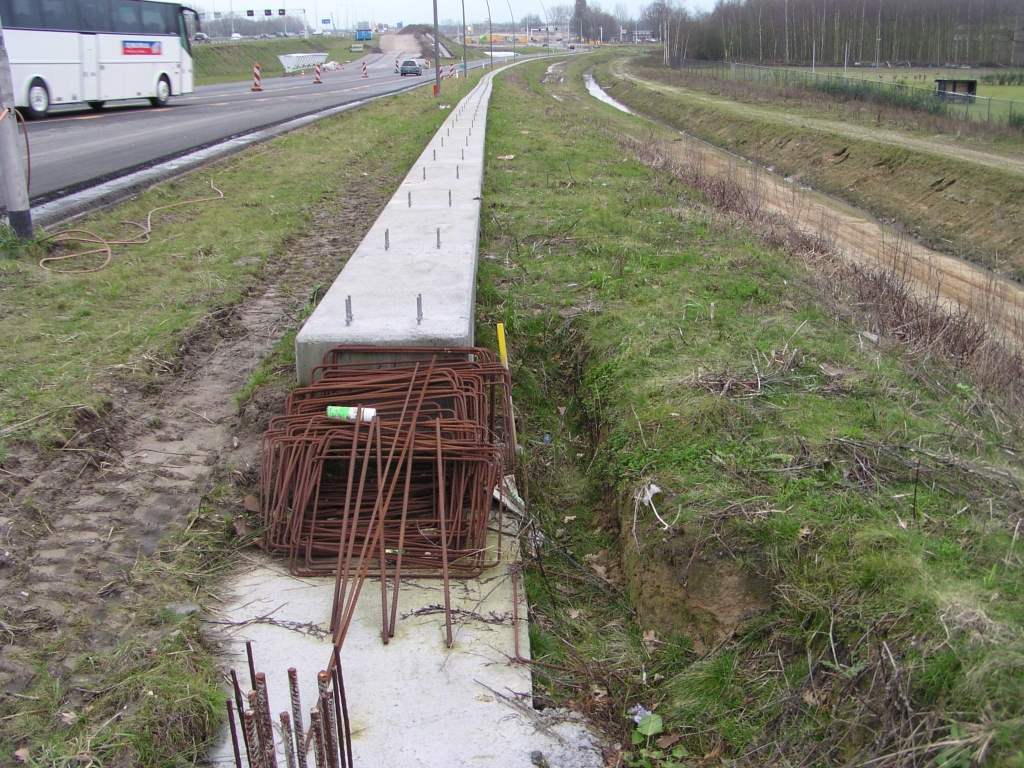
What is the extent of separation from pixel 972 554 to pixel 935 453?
2.92 ft

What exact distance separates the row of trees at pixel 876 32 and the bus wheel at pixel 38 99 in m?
37.6

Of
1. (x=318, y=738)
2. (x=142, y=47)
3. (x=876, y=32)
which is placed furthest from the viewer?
(x=876, y=32)

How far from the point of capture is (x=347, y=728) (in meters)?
2.90

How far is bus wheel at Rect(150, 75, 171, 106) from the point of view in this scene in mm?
25828

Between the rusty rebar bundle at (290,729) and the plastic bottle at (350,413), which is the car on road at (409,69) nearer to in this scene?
the plastic bottle at (350,413)

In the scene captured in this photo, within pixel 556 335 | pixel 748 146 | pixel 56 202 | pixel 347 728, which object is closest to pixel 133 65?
pixel 56 202

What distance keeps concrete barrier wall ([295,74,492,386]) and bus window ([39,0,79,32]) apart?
14.7 meters

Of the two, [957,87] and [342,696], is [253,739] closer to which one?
[342,696]

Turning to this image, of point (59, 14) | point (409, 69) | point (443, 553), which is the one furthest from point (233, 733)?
point (409, 69)

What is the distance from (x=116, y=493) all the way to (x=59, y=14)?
20.5 m

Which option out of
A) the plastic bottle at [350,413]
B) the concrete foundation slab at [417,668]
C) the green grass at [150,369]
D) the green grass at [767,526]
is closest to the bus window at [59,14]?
the green grass at [150,369]

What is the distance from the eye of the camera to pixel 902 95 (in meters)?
28.7

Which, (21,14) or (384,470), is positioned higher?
(21,14)

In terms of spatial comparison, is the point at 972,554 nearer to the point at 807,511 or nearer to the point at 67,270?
the point at 807,511
